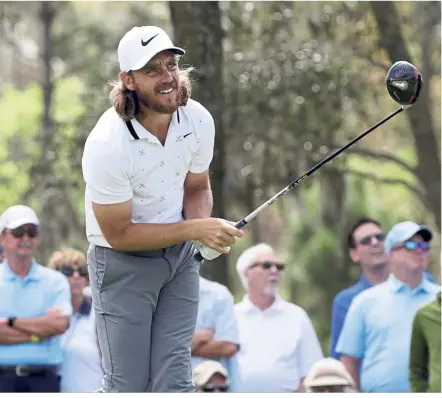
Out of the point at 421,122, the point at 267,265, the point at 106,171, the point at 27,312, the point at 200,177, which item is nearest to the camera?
the point at 106,171

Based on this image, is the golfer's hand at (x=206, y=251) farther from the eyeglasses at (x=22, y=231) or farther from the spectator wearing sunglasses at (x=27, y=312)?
the eyeglasses at (x=22, y=231)

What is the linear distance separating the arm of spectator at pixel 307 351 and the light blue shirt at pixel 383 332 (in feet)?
0.78

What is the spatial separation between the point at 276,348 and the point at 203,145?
337 centimetres

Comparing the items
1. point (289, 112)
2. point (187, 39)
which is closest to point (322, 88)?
point (289, 112)

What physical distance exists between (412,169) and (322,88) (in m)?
1.62

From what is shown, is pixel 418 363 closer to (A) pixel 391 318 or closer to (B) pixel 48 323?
(A) pixel 391 318

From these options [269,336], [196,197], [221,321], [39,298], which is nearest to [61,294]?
[39,298]

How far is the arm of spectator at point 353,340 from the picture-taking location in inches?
366

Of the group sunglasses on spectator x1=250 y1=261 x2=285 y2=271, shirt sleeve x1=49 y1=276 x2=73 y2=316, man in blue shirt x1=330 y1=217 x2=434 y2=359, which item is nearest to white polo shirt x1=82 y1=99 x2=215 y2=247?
shirt sleeve x1=49 y1=276 x2=73 y2=316

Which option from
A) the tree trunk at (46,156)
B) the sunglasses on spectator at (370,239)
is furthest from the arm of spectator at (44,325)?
the tree trunk at (46,156)

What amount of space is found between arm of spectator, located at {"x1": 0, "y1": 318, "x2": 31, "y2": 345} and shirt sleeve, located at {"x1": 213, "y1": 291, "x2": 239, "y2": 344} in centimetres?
144

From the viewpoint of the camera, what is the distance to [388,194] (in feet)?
110

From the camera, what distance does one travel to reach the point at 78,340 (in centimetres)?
965

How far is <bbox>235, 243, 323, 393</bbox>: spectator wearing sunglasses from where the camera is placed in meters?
9.45
